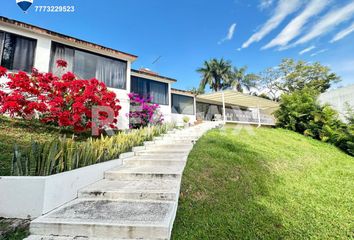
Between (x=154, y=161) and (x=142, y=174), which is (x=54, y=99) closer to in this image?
(x=154, y=161)

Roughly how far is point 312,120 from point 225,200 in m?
13.1

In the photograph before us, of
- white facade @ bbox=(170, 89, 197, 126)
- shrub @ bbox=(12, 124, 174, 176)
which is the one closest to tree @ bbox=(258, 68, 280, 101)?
white facade @ bbox=(170, 89, 197, 126)

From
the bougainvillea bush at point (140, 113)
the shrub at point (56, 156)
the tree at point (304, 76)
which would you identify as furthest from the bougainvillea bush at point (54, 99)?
the tree at point (304, 76)

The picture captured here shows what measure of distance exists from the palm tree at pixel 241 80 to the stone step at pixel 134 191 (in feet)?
97.7

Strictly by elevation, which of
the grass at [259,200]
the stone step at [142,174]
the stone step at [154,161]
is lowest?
the grass at [259,200]

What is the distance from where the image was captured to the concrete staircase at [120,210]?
6.95 feet

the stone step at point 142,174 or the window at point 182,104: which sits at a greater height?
the window at point 182,104

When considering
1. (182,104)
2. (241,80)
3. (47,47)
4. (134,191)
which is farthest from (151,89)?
(241,80)

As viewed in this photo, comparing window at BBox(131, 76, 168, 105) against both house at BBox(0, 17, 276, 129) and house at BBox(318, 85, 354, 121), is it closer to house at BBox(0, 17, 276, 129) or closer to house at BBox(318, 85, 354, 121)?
house at BBox(0, 17, 276, 129)

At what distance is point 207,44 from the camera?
18.6 m

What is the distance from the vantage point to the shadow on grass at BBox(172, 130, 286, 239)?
2481mm

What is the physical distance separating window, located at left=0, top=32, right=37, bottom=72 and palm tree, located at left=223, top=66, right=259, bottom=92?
91.0 ft

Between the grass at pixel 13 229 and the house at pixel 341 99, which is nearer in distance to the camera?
the grass at pixel 13 229

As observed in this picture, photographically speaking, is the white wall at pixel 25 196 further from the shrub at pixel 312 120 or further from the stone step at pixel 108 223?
the shrub at pixel 312 120
